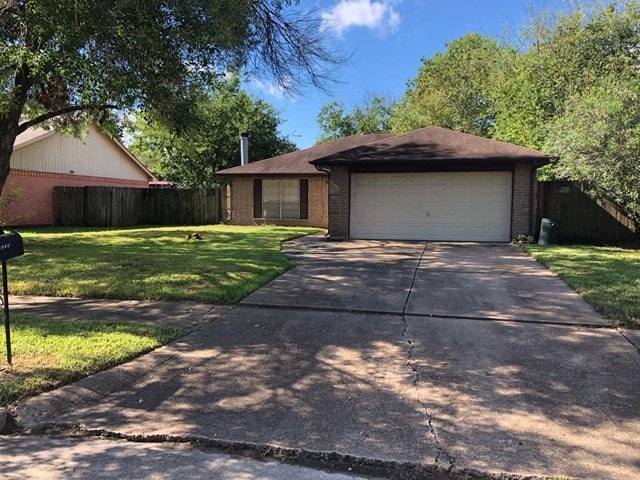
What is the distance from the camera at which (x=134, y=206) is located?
2622cm

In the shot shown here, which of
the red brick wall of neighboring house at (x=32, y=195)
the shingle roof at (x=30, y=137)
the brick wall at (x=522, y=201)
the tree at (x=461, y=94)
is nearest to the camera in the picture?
the brick wall at (x=522, y=201)

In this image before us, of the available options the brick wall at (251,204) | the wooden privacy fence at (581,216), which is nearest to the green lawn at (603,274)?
the wooden privacy fence at (581,216)

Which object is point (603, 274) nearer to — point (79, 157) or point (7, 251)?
point (7, 251)

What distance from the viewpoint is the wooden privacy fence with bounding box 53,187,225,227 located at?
24.5 meters

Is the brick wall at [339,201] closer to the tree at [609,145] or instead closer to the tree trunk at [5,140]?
the tree at [609,145]

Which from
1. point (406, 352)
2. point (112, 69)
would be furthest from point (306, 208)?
point (406, 352)

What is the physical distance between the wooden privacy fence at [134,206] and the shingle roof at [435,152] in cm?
1139

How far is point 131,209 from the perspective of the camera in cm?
2602

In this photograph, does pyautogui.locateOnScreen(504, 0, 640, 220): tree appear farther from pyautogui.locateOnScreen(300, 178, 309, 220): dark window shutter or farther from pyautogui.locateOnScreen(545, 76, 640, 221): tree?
pyautogui.locateOnScreen(300, 178, 309, 220): dark window shutter

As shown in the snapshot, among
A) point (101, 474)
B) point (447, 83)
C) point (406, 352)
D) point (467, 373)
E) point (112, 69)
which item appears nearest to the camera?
point (101, 474)

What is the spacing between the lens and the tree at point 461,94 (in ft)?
109

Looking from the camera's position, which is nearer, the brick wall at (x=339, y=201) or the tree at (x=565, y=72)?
the brick wall at (x=339, y=201)

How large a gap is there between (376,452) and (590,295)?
5611 millimetres

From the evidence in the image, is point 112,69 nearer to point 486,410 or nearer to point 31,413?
Result: point 31,413
